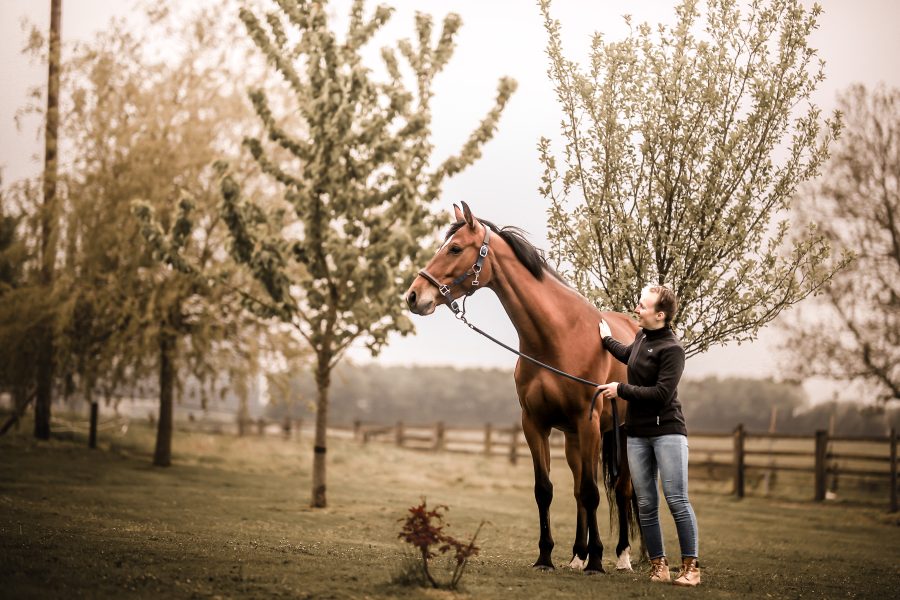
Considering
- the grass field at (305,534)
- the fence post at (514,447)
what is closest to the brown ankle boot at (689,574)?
the grass field at (305,534)

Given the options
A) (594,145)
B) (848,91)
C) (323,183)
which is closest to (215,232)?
(323,183)

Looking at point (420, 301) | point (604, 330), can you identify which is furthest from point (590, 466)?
point (420, 301)

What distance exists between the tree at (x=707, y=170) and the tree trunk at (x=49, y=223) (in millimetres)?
14408

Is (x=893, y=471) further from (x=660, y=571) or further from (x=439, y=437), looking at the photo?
(x=439, y=437)

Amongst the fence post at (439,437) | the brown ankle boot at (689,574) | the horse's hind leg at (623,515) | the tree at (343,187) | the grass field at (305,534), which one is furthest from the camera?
the fence post at (439,437)

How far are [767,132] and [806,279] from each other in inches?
65.9

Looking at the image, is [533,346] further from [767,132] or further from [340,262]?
[340,262]

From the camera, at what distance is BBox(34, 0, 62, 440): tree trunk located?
61.1 ft

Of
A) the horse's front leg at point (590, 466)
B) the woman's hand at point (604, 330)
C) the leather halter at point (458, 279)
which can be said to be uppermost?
the leather halter at point (458, 279)

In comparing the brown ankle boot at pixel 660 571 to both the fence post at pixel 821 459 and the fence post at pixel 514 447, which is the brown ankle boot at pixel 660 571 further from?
the fence post at pixel 514 447

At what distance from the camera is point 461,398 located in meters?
83.4

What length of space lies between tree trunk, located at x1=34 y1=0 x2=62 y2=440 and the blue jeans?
15927 millimetres

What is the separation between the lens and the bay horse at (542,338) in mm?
6551

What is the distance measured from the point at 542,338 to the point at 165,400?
1458 centimetres
